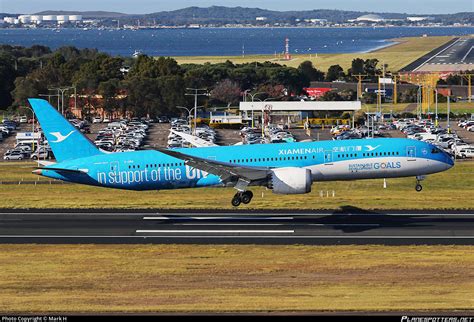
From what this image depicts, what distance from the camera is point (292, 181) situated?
64.0 meters

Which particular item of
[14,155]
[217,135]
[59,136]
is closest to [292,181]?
[59,136]

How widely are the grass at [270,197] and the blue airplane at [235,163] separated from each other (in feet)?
23.6

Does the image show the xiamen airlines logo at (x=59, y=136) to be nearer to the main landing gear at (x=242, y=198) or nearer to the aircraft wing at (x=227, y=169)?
the aircraft wing at (x=227, y=169)

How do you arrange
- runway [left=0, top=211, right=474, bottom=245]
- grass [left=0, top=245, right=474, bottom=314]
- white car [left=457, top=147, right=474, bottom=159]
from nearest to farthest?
grass [left=0, top=245, right=474, bottom=314], runway [left=0, top=211, right=474, bottom=245], white car [left=457, top=147, right=474, bottom=159]

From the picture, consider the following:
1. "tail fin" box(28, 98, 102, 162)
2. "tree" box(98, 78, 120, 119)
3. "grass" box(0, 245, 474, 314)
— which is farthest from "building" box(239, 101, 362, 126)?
"grass" box(0, 245, 474, 314)

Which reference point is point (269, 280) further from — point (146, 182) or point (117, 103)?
point (117, 103)

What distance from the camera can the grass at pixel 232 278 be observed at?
44531 millimetres

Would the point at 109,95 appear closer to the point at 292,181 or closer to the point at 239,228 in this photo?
the point at 239,228

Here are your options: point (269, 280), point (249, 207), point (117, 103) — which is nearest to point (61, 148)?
point (249, 207)

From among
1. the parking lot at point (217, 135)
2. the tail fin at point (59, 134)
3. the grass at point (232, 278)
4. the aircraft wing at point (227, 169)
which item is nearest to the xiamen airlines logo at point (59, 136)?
the tail fin at point (59, 134)

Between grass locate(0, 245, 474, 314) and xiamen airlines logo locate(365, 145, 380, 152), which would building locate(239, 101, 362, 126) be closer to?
xiamen airlines logo locate(365, 145, 380, 152)

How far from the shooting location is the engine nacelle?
63.9m

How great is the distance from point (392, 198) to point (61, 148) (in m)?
27.8

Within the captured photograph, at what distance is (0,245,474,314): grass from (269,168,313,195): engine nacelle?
22.4 feet
